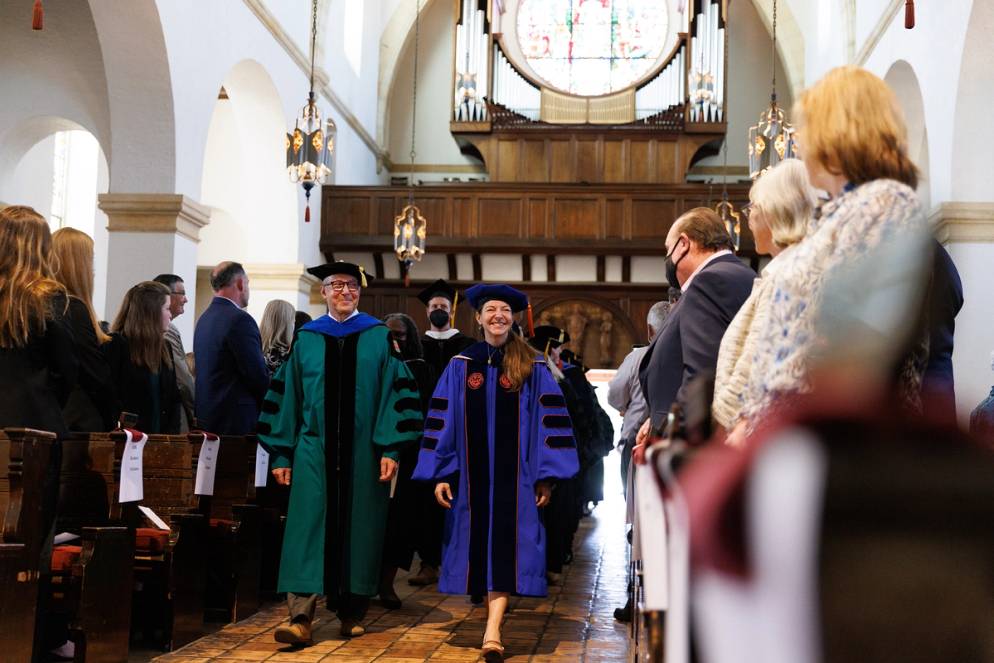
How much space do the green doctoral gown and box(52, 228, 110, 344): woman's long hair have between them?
1103 mm

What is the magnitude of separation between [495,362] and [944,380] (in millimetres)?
2658

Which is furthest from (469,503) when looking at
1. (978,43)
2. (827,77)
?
(978,43)

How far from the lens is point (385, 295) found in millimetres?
17875

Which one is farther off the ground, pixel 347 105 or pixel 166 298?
pixel 347 105

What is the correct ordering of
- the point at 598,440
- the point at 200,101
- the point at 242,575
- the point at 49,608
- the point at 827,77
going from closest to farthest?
the point at 827,77, the point at 49,608, the point at 242,575, the point at 598,440, the point at 200,101

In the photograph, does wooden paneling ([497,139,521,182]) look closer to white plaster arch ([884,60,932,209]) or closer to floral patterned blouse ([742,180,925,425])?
white plaster arch ([884,60,932,209])

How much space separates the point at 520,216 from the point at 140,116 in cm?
728

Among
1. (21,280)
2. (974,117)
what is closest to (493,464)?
(21,280)

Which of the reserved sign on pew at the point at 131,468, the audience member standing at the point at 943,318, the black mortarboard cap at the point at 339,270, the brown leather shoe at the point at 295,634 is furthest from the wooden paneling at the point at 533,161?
the audience member standing at the point at 943,318

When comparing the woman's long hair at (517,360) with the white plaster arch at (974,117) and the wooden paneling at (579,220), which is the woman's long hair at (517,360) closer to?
the white plaster arch at (974,117)

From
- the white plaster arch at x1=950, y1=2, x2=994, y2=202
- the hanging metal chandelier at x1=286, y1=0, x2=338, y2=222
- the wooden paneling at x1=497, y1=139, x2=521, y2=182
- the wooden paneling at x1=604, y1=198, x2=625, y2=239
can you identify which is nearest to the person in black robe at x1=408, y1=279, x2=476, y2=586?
the hanging metal chandelier at x1=286, y1=0, x2=338, y2=222

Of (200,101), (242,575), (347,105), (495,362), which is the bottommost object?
(242,575)

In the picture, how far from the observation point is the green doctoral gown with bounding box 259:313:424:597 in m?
5.36

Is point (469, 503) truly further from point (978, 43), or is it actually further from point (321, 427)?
point (978, 43)
